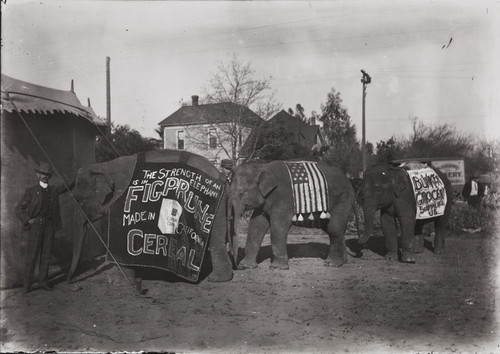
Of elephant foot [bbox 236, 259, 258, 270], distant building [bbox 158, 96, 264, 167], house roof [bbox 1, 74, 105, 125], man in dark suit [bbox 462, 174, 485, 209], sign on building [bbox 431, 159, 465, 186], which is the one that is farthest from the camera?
sign on building [bbox 431, 159, 465, 186]

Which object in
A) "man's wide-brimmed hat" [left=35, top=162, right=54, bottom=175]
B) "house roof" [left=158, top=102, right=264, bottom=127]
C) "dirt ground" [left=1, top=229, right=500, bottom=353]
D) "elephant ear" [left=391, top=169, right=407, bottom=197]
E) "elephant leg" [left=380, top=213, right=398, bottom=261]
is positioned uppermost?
"house roof" [left=158, top=102, right=264, bottom=127]

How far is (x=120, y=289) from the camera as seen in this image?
24.0 feet

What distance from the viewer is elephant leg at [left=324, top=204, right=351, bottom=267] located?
992cm

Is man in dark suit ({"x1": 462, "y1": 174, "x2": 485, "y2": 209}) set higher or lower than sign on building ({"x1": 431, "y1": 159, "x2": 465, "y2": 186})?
lower

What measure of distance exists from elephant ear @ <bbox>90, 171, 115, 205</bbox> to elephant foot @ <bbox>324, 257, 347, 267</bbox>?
14.7 feet

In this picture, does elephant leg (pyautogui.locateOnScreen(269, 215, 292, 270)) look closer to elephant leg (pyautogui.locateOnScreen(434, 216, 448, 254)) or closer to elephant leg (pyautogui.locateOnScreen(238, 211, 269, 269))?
elephant leg (pyautogui.locateOnScreen(238, 211, 269, 269))

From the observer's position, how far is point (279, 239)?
9234mm

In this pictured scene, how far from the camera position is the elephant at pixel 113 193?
762cm

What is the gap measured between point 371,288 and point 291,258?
9.88ft

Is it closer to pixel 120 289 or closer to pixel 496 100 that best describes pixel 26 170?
pixel 120 289

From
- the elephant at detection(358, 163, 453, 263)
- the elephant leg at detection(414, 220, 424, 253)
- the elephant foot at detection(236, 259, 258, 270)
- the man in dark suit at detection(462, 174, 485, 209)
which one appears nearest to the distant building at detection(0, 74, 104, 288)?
the elephant foot at detection(236, 259, 258, 270)

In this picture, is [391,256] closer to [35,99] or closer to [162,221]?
[162,221]

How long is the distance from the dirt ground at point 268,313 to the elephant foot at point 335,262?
0.42m

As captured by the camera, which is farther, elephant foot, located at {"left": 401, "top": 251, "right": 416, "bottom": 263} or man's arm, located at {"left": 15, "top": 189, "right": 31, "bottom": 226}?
elephant foot, located at {"left": 401, "top": 251, "right": 416, "bottom": 263}
